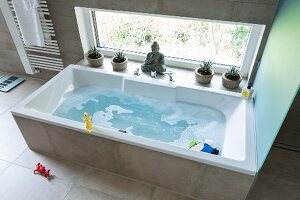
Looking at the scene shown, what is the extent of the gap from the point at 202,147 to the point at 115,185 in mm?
758

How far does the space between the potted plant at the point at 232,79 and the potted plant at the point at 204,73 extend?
131mm

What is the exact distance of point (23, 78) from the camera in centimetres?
315

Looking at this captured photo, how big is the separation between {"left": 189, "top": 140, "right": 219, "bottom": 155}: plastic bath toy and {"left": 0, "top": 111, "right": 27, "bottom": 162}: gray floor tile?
1.56 meters

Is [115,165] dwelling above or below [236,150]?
below

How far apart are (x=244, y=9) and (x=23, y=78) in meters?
2.79

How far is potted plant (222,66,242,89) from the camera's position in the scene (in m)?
2.17

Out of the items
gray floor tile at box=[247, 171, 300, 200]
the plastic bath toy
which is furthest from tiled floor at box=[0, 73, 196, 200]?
gray floor tile at box=[247, 171, 300, 200]

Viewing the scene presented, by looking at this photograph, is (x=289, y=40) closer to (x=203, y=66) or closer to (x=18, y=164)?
(x=203, y=66)

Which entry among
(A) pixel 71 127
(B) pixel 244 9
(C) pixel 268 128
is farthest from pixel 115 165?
(B) pixel 244 9

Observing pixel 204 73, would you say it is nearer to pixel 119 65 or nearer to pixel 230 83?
pixel 230 83

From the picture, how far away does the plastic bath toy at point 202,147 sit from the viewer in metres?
1.82

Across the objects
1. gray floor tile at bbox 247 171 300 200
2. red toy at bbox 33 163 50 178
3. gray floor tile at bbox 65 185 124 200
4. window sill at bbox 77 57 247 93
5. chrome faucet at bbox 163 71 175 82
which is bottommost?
gray floor tile at bbox 247 171 300 200

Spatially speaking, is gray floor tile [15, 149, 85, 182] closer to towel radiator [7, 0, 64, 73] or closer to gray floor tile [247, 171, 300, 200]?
towel radiator [7, 0, 64, 73]

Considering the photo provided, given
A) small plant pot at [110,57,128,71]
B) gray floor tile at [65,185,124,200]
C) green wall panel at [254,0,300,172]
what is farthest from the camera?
small plant pot at [110,57,128,71]
